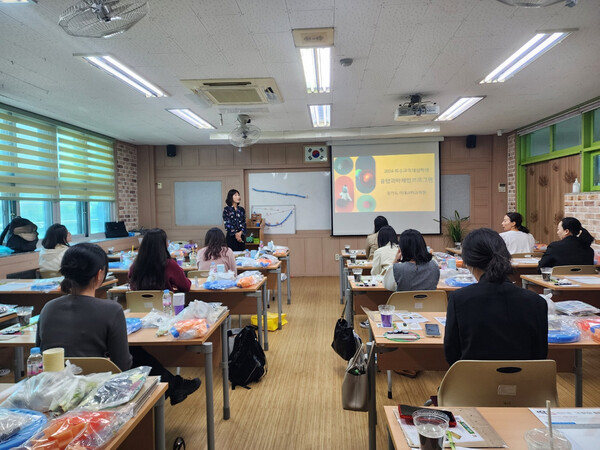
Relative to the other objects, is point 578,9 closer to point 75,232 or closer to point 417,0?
point 417,0

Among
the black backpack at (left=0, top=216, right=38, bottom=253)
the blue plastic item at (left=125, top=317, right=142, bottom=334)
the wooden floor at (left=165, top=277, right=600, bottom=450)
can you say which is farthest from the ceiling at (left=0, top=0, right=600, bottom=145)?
the wooden floor at (left=165, top=277, right=600, bottom=450)

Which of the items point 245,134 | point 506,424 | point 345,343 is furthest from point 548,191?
point 506,424

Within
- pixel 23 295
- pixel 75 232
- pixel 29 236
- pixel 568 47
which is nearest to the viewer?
pixel 568 47

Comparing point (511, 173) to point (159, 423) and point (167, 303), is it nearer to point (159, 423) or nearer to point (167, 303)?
point (167, 303)

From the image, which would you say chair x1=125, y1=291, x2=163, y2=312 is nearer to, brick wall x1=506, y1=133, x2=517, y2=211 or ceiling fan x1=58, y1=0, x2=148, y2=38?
ceiling fan x1=58, y1=0, x2=148, y2=38

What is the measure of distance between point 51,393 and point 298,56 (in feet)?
10.4

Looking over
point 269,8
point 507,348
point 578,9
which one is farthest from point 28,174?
point 578,9

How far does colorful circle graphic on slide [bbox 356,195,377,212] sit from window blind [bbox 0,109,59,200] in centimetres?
535

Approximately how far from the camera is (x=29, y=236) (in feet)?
15.6

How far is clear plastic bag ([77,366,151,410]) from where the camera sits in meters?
1.28

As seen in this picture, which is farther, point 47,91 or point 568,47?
point 47,91

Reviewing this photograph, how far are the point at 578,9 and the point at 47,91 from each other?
17.2 ft

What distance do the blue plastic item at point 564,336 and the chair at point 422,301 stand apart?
0.88 metres

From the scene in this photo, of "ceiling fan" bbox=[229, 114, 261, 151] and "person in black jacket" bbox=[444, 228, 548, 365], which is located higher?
"ceiling fan" bbox=[229, 114, 261, 151]
